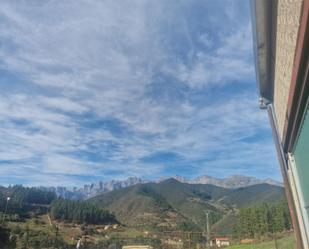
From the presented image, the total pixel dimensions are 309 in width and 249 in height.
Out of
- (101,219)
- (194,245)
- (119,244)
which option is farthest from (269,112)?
(101,219)

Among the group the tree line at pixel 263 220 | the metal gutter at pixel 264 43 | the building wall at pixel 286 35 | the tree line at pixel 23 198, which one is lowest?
the building wall at pixel 286 35

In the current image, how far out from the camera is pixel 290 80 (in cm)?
362

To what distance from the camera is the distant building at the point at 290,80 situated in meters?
2.90

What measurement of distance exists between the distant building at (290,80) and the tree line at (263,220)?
53.1 meters

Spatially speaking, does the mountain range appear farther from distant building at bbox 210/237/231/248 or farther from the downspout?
the downspout

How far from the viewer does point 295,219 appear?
516 centimetres

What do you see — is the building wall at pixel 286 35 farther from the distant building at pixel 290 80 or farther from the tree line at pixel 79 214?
the tree line at pixel 79 214

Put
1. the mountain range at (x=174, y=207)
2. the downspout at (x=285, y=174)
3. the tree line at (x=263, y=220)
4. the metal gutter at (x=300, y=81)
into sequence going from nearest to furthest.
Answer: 1. the metal gutter at (x=300, y=81)
2. the downspout at (x=285, y=174)
3. the tree line at (x=263, y=220)
4. the mountain range at (x=174, y=207)

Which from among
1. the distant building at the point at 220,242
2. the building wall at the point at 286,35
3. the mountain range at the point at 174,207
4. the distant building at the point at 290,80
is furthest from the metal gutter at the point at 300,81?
the mountain range at the point at 174,207

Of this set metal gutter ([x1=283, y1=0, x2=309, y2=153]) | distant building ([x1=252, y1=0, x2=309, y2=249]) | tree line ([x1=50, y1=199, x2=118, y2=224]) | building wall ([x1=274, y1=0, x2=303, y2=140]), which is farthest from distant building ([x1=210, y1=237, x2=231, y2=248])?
tree line ([x1=50, y1=199, x2=118, y2=224])

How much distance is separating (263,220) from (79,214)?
4853cm

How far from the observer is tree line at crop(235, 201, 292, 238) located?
179 feet

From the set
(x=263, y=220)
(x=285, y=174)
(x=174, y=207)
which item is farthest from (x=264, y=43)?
(x=174, y=207)

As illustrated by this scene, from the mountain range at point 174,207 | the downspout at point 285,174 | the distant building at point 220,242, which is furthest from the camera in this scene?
the mountain range at point 174,207
